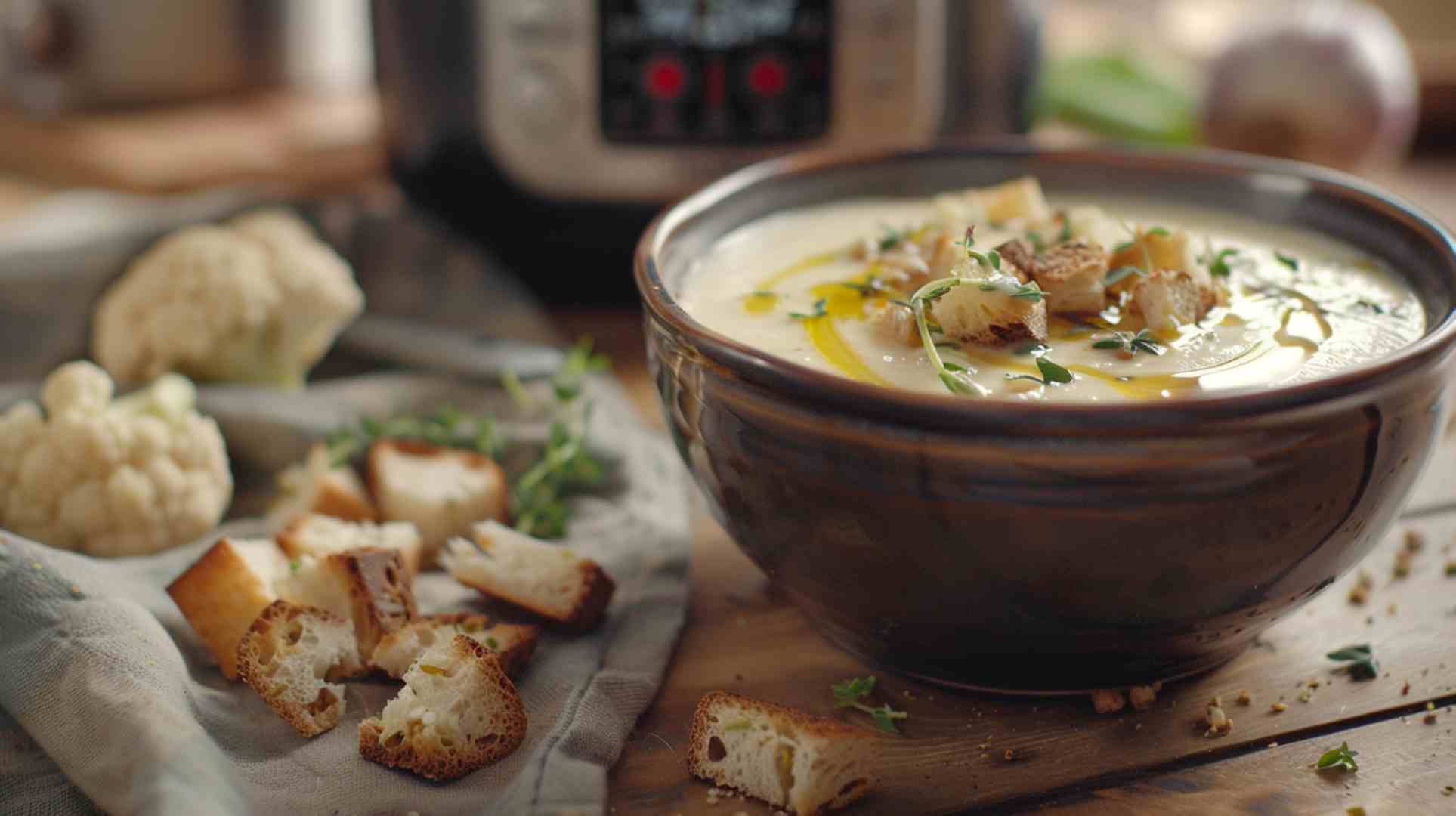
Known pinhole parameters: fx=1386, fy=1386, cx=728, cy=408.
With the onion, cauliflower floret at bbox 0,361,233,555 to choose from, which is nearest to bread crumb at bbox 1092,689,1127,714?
cauliflower floret at bbox 0,361,233,555

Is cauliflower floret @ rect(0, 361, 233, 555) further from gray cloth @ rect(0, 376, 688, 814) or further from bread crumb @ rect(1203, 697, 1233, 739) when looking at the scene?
bread crumb @ rect(1203, 697, 1233, 739)

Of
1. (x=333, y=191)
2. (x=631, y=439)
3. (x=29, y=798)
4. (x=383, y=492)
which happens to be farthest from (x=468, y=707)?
(x=333, y=191)

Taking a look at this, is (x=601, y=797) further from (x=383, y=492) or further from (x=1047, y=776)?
(x=383, y=492)

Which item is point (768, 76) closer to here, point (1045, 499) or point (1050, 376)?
point (1050, 376)

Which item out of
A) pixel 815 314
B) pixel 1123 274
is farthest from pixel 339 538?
pixel 1123 274

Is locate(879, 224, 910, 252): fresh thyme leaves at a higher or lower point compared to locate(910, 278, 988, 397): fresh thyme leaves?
lower

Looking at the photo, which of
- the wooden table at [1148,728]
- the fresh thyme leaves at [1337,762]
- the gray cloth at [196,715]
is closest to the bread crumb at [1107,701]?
the wooden table at [1148,728]

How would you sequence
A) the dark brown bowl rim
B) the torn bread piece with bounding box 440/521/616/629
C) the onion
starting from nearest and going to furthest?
1. the dark brown bowl rim
2. the torn bread piece with bounding box 440/521/616/629
3. the onion
